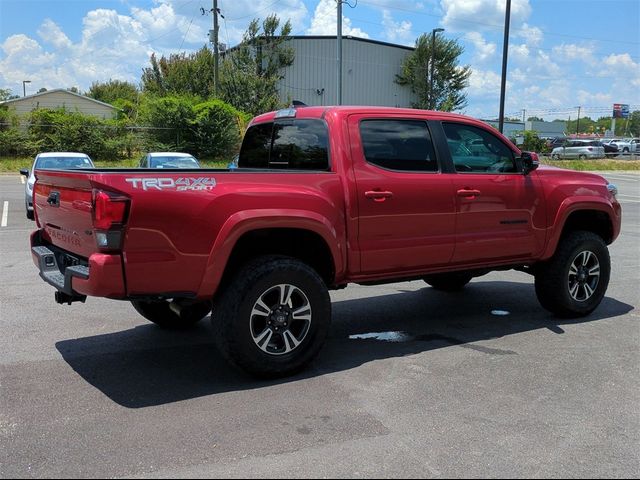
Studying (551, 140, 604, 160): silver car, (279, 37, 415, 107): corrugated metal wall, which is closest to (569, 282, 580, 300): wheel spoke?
(279, 37, 415, 107): corrugated metal wall

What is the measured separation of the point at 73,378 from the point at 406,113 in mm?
3406

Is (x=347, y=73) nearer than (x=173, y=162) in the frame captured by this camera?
No

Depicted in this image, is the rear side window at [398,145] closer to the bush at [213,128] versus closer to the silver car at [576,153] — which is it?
the bush at [213,128]

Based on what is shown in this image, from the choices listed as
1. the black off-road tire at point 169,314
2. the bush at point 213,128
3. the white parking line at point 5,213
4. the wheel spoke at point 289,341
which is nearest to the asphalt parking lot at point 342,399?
the black off-road tire at point 169,314

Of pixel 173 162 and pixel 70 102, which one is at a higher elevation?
pixel 70 102

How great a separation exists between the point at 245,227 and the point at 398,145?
65.5 inches

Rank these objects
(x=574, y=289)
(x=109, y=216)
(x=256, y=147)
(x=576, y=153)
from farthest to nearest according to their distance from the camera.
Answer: (x=576, y=153) < (x=574, y=289) < (x=256, y=147) < (x=109, y=216)

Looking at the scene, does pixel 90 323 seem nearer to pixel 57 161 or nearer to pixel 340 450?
pixel 340 450

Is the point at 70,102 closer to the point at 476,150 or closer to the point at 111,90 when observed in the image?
the point at 111,90

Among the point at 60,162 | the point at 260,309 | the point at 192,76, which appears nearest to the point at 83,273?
the point at 260,309

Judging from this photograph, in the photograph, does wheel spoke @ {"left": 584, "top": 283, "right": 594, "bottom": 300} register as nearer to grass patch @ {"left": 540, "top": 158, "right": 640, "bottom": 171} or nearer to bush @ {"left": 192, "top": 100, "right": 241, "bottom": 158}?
bush @ {"left": 192, "top": 100, "right": 241, "bottom": 158}

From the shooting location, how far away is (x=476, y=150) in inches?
223

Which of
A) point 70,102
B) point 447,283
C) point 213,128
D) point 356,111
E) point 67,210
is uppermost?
point 70,102

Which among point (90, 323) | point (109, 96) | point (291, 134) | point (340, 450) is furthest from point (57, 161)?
point (109, 96)
